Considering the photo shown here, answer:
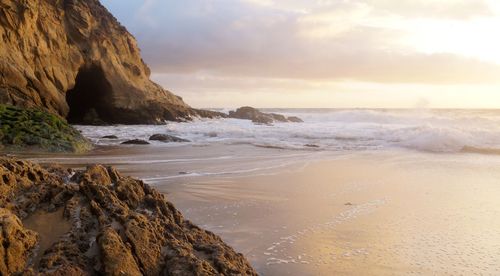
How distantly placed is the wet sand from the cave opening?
1299cm

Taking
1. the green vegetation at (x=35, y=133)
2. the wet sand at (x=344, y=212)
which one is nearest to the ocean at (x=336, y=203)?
the wet sand at (x=344, y=212)

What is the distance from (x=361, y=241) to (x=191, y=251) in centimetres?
211

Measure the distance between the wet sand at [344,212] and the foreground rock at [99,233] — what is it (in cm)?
84

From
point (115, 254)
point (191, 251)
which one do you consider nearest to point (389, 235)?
point (191, 251)

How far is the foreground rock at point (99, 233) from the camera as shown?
2.73 m

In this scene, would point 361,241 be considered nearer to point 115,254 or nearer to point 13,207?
point 115,254

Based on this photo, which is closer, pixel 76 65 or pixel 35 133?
pixel 35 133

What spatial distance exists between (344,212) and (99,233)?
3635mm

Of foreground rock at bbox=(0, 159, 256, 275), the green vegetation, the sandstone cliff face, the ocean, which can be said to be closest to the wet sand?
the ocean

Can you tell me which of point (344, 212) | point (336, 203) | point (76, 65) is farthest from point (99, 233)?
point (76, 65)

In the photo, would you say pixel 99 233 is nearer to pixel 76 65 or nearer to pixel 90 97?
pixel 76 65

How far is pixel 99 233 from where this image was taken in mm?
2934

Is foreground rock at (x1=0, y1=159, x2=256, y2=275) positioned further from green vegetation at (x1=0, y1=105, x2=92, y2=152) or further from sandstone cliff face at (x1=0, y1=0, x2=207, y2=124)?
sandstone cliff face at (x1=0, y1=0, x2=207, y2=124)

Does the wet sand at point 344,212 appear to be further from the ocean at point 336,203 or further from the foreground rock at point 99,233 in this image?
the foreground rock at point 99,233
